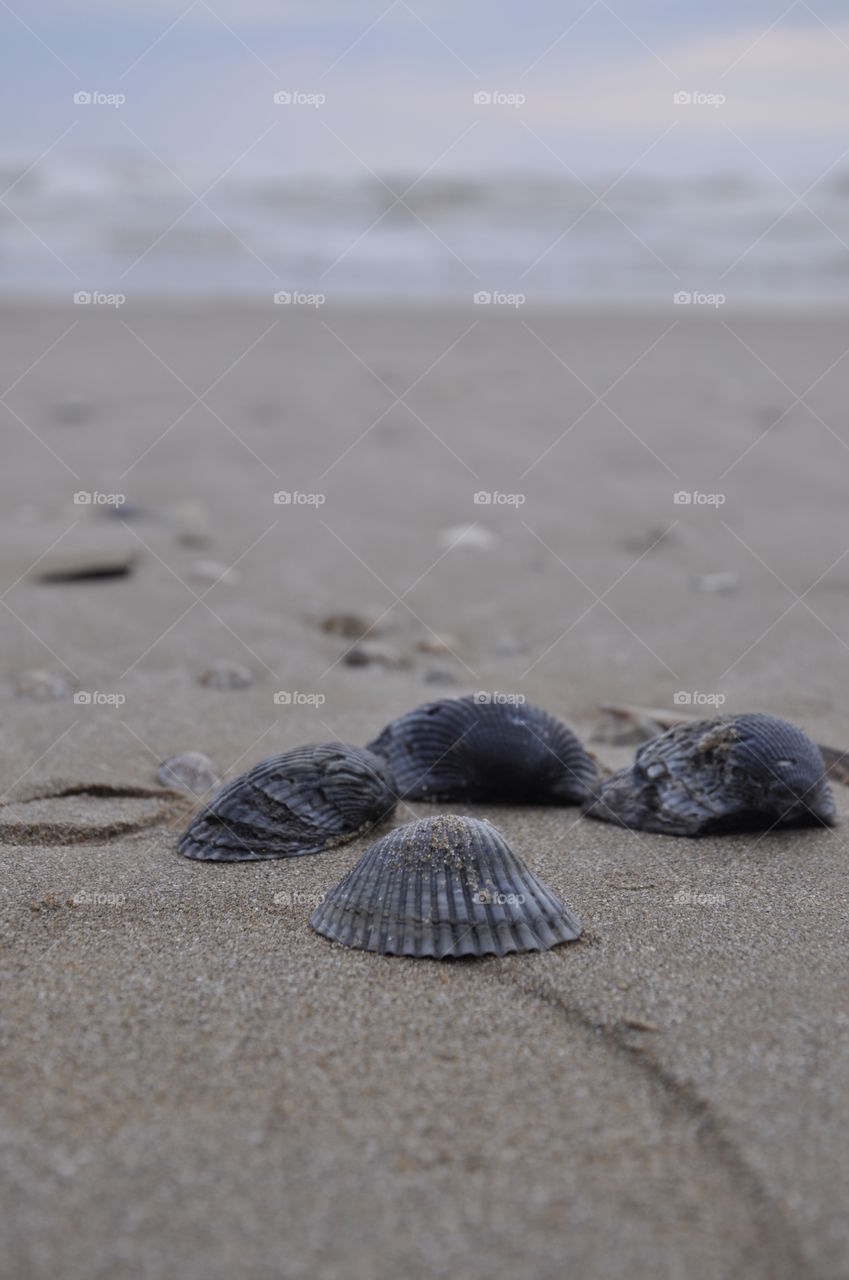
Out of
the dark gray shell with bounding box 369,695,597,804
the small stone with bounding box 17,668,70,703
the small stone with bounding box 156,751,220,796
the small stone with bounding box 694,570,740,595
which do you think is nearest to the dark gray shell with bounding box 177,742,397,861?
the dark gray shell with bounding box 369,695,597,804

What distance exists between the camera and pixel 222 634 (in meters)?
4.83

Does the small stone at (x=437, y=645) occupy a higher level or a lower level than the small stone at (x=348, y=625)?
lower

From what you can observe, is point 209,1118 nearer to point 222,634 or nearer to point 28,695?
Result: point 28,695

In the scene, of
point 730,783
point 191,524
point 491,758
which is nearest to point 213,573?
point 191,524

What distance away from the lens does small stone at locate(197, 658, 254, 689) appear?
429 centimetres

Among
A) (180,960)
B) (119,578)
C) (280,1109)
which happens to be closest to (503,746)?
(180,960)

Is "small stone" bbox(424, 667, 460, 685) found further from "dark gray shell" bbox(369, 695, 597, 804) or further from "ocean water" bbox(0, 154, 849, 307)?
"ocean water" bbox(0, 154, 849, 307)

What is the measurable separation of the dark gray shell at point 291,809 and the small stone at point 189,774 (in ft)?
1.31

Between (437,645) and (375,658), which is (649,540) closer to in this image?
(437,645)

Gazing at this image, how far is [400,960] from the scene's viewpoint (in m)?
2.32

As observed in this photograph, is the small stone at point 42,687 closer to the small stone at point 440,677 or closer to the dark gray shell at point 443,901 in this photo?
the small stone at point 440,677

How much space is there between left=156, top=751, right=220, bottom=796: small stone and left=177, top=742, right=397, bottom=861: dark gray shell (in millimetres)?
400

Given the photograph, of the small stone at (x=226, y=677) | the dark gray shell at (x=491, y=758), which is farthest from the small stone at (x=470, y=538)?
the dark gray shell at (x=491, y=758)

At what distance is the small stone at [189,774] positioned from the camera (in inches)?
134
